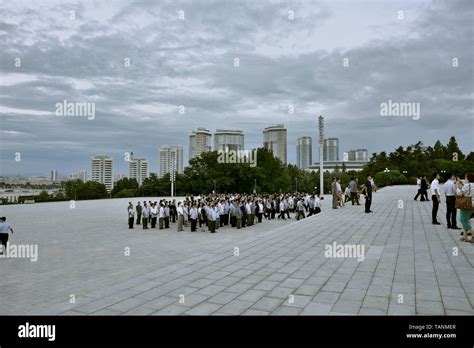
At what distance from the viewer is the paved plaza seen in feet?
16.0

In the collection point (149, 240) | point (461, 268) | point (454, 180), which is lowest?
point (149, 240)

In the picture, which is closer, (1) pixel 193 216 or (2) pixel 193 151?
(1) pixel 193 216

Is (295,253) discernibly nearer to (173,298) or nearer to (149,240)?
(173,298)

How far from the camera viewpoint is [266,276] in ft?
21.2

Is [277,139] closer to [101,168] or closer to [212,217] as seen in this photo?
[101,168]

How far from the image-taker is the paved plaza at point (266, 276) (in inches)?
191

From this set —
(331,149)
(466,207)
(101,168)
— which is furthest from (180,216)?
(331,149)

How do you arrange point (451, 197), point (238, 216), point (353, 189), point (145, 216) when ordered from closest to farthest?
point (451, 197) < point (238, 216) < point (145, 216) < point (353, 189)

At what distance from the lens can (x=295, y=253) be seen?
861 centimetres

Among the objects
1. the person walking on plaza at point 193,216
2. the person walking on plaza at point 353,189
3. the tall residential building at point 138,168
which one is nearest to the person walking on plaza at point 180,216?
the person walking on plaza at point 193,216

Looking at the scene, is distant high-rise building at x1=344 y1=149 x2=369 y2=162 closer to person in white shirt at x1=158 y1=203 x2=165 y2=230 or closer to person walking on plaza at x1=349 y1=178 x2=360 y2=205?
person walking on plaza at x1=349 y1=178 x2=360 y2=205

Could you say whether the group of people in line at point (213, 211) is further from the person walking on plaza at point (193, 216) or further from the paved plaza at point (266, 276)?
the paved plaza at point (266, 276)
